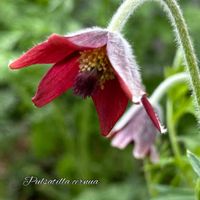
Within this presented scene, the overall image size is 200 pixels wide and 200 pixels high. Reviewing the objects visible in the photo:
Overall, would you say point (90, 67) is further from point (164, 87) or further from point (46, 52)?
point (164, 87)

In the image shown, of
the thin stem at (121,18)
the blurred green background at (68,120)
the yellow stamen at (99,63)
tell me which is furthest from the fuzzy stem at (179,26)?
the blurred green background at (68,120)

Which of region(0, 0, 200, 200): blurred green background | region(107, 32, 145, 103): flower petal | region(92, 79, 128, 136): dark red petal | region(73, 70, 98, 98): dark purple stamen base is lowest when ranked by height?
region(0, 0, 200, 200): blurred green background

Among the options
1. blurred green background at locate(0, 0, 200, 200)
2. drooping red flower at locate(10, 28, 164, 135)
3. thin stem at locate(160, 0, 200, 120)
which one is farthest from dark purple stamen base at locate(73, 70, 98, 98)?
blurred green background at locate(0, 0, 200, 200)

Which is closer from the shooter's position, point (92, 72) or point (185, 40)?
point (185, 40)

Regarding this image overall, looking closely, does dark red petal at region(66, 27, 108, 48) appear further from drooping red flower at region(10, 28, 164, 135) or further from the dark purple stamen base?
the dark purple stamen base

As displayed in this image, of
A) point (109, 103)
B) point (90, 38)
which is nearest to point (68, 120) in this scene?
point (109, 103)

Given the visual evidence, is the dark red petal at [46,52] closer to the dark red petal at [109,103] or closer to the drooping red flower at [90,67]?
the drooping red flower at [90,67]
